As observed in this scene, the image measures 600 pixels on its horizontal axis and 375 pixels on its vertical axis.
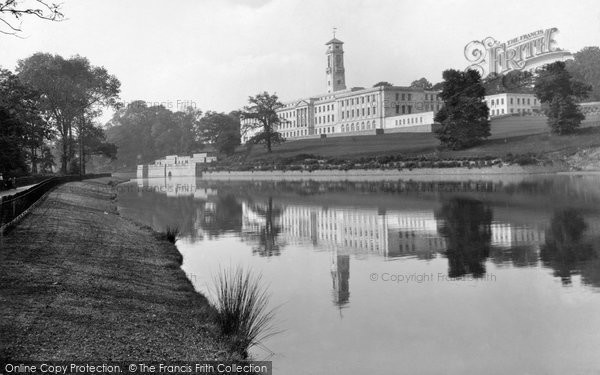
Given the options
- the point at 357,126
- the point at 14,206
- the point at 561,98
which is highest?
the point at 357,126

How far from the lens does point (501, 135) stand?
8394 cm

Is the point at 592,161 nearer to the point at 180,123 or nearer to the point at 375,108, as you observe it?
the point at 375,108

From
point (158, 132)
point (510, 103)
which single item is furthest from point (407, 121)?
point (158, 132)

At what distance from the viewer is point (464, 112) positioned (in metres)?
78.1

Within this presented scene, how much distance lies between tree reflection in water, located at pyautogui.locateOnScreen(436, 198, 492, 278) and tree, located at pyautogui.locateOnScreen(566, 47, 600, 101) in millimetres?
95670

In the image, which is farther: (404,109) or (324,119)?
(324,119)

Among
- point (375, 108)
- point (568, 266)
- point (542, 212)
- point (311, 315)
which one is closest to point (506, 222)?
point (542, 212)

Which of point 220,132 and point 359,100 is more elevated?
point 359,100

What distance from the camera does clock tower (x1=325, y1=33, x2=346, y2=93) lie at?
15438cm

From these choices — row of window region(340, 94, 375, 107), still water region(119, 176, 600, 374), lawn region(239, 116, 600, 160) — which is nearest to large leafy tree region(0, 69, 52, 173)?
still water region(119, 176, 600, 374)

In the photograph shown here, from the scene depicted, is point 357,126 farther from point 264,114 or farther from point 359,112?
point 264,114

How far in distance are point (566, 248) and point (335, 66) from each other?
142m

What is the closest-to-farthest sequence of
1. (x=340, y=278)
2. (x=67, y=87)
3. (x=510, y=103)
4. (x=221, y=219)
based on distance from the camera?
(x=340, y=278) < (x=221, y=219) < (x=67, y=87) < (x=510, y=103)

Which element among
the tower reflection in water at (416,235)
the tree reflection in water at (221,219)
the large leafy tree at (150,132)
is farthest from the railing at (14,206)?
the large leafy tree at (150,132)
